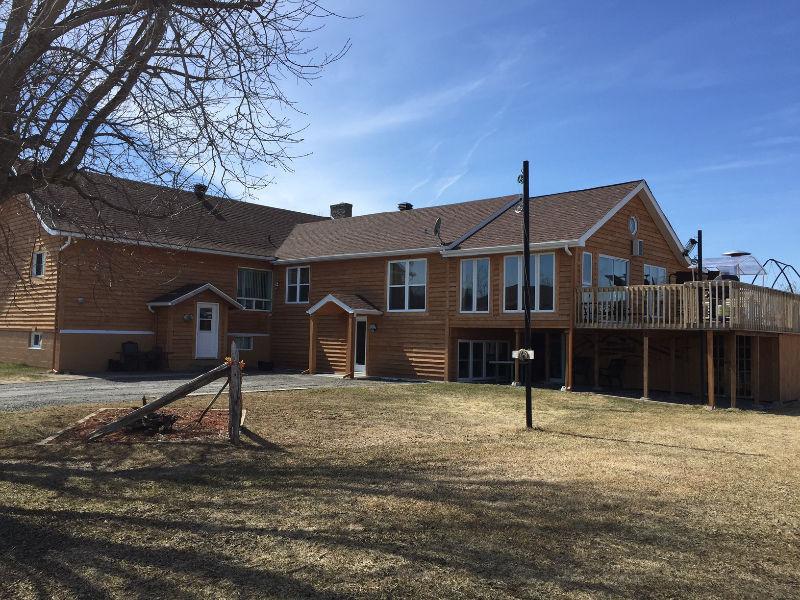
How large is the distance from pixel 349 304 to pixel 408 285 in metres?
2.05

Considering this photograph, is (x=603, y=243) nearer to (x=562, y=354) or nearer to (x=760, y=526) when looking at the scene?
(x=562, y=354)

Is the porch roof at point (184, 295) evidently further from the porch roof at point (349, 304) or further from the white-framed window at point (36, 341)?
the white-framed window at point (36, 341)

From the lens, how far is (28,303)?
21.4 metres

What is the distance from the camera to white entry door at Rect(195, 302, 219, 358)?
74.8 ft

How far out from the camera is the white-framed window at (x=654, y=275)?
21.9m

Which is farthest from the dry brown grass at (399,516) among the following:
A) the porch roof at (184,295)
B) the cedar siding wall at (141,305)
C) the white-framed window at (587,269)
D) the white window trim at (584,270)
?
the porch roof at (184,295)

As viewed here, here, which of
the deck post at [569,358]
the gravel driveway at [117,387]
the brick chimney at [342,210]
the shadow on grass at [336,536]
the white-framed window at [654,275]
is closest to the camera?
the shadow on grass at [336,536]

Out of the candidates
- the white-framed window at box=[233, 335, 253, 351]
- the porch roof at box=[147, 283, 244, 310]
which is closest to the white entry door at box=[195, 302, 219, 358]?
the porch roof at box=[147, 283, 244, 310]

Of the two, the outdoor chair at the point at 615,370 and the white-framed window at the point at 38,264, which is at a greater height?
the white-framed window at the point at 38,264

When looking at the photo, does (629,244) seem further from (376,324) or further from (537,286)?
(376,324)

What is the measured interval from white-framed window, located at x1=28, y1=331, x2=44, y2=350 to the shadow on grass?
15.3 metres

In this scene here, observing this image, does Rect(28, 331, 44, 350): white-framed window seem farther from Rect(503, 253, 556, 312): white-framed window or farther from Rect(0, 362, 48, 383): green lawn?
Rect(503, 253, 556, 312): white-framed window

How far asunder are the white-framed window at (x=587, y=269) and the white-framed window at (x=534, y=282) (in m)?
0.89

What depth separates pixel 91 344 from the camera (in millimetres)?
20656
